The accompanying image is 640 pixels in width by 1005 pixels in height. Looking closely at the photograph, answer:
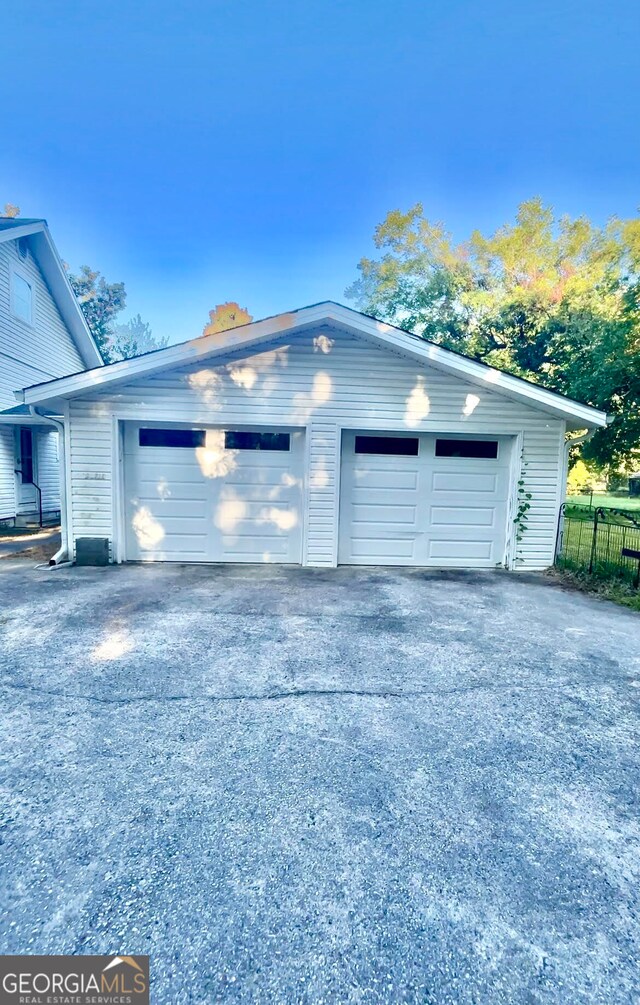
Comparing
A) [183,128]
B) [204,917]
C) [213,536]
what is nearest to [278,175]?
[183,128]

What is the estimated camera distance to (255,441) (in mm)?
7289

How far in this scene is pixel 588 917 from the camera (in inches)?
62.6

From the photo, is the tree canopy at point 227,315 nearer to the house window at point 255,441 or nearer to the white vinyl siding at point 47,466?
the white vinyl siding at point 47,466

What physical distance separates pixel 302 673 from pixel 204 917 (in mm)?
1990

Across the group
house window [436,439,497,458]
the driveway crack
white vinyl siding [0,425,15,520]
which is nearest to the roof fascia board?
white vinyl siding [0,425,15,520]

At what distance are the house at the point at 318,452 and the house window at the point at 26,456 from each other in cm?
592

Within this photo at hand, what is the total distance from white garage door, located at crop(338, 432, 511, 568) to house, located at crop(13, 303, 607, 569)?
1.0 inches

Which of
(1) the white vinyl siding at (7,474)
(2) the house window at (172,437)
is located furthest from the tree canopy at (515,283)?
(1) the white vinyl siding at (7,474)

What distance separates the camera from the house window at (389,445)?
7.38 metres

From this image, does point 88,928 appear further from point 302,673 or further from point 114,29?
point 114,29

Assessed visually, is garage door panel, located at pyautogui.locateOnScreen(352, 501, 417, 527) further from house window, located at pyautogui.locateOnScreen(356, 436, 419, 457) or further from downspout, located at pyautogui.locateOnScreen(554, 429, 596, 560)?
downspout, located at pyautogui.locateOnScreen(554, 429, 596, 560)

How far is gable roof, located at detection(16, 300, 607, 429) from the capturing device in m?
6.58

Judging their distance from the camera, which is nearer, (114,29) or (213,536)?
(213,536)

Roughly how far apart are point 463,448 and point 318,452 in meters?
2.50
